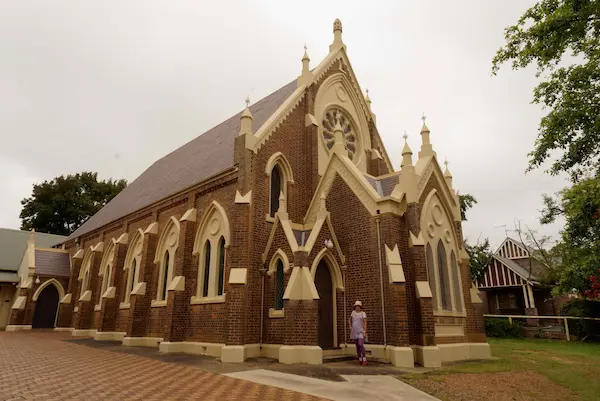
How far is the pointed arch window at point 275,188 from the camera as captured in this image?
16.6m

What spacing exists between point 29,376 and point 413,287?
1148cm

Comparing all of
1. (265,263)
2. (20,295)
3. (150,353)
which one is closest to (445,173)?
(265,263)

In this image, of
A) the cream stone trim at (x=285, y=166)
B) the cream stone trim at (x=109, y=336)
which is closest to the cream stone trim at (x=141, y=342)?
the cream stone trim at (x=109, y=336)

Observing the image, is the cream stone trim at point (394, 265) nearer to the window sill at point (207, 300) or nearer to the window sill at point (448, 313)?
the window sill at point (448, 313)

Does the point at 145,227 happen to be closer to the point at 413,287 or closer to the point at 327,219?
the point at 327,219

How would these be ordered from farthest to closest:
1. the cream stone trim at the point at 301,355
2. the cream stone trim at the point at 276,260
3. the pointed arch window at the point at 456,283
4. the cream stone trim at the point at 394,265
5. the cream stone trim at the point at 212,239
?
the cream stone trim at the point at 212,239
the pointed arch window at the point at 456,283
the cream stone trim at the point at 276,260
the cream stone trim at the point at 394,265
the cream stone trim at the point at 301,355

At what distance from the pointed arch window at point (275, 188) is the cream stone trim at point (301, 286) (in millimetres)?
3836

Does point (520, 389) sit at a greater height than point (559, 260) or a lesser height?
lesser

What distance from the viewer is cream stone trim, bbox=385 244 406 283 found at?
13125 millimetres

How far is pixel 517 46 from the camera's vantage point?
1131 centimetres

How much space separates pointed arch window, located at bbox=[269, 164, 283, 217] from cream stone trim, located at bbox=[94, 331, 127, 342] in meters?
11.8

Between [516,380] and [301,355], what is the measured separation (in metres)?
6.08

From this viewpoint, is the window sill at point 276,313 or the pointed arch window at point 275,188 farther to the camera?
the pointed arch window at point 275,188

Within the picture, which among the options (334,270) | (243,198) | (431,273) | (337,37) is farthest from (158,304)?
(337,37)
